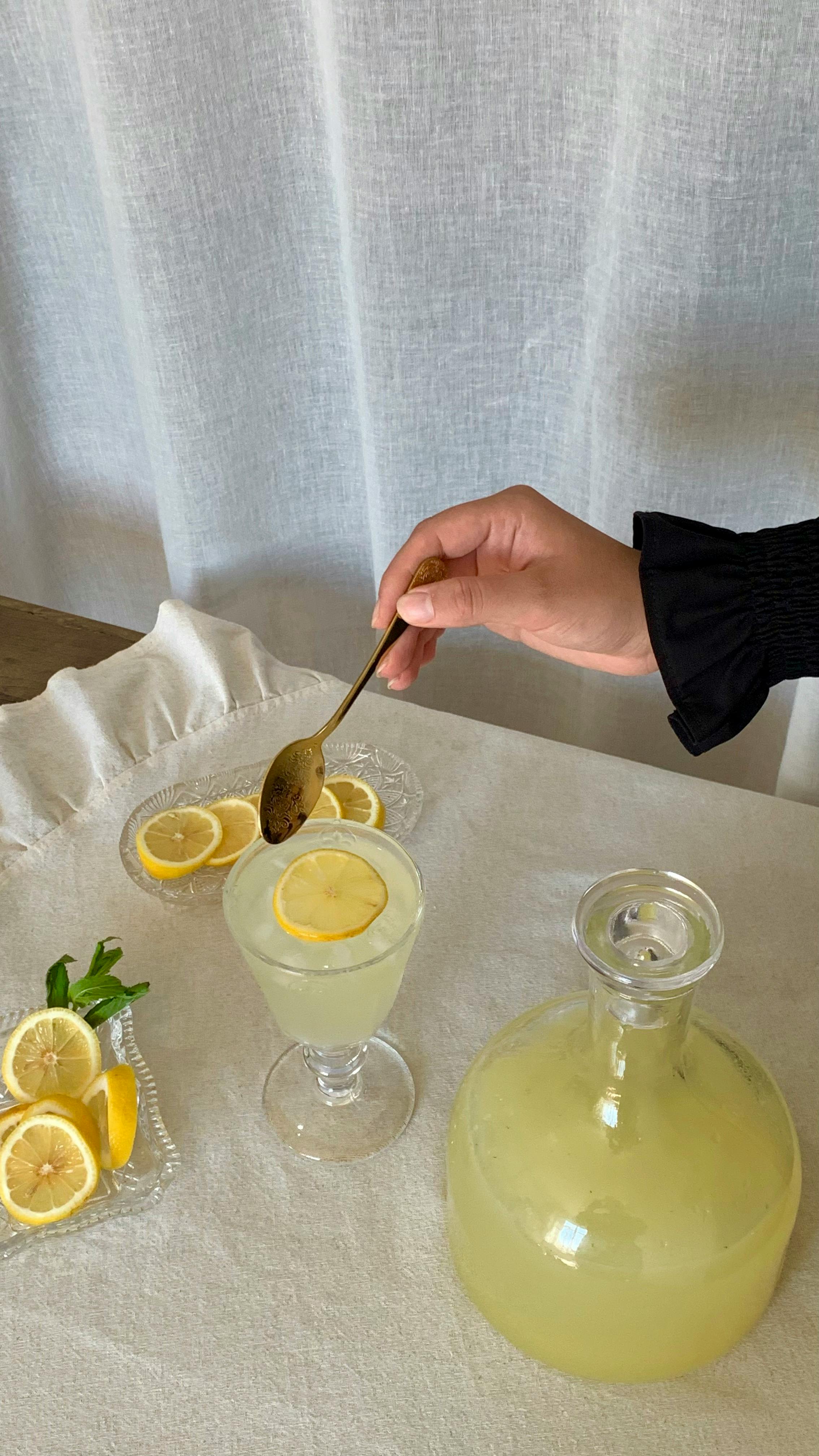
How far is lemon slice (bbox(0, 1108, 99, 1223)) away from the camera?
1.98 feet

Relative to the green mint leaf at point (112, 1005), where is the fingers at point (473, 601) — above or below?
above

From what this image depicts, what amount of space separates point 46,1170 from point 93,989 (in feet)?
0.36

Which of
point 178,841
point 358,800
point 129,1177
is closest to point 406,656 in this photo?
point 358,800

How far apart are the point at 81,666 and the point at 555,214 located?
0.60m

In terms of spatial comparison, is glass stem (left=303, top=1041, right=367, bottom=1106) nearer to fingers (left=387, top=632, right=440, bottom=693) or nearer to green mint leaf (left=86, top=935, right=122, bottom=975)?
green mint leaf (left=86, top=935, right=122, bottom=975)

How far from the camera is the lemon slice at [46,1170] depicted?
60cm

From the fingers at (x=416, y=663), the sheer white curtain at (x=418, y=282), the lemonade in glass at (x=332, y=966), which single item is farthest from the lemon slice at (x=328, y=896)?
the sheer white curtain at (x=418, y=282)

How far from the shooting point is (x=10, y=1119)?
2.10 ft

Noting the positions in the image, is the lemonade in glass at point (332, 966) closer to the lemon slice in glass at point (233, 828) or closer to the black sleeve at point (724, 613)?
the lemon slice in glass at point (233, 828)

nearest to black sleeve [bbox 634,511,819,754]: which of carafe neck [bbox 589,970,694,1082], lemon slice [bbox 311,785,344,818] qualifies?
lemon slice [bbox 311,785,344,818]

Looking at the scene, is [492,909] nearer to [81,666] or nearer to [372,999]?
[372,999]

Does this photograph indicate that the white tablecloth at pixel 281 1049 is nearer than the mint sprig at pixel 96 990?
Yes

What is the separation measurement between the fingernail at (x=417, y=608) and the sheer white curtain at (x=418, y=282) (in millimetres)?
387

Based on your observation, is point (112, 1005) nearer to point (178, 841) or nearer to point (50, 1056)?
point (50, 1056)
